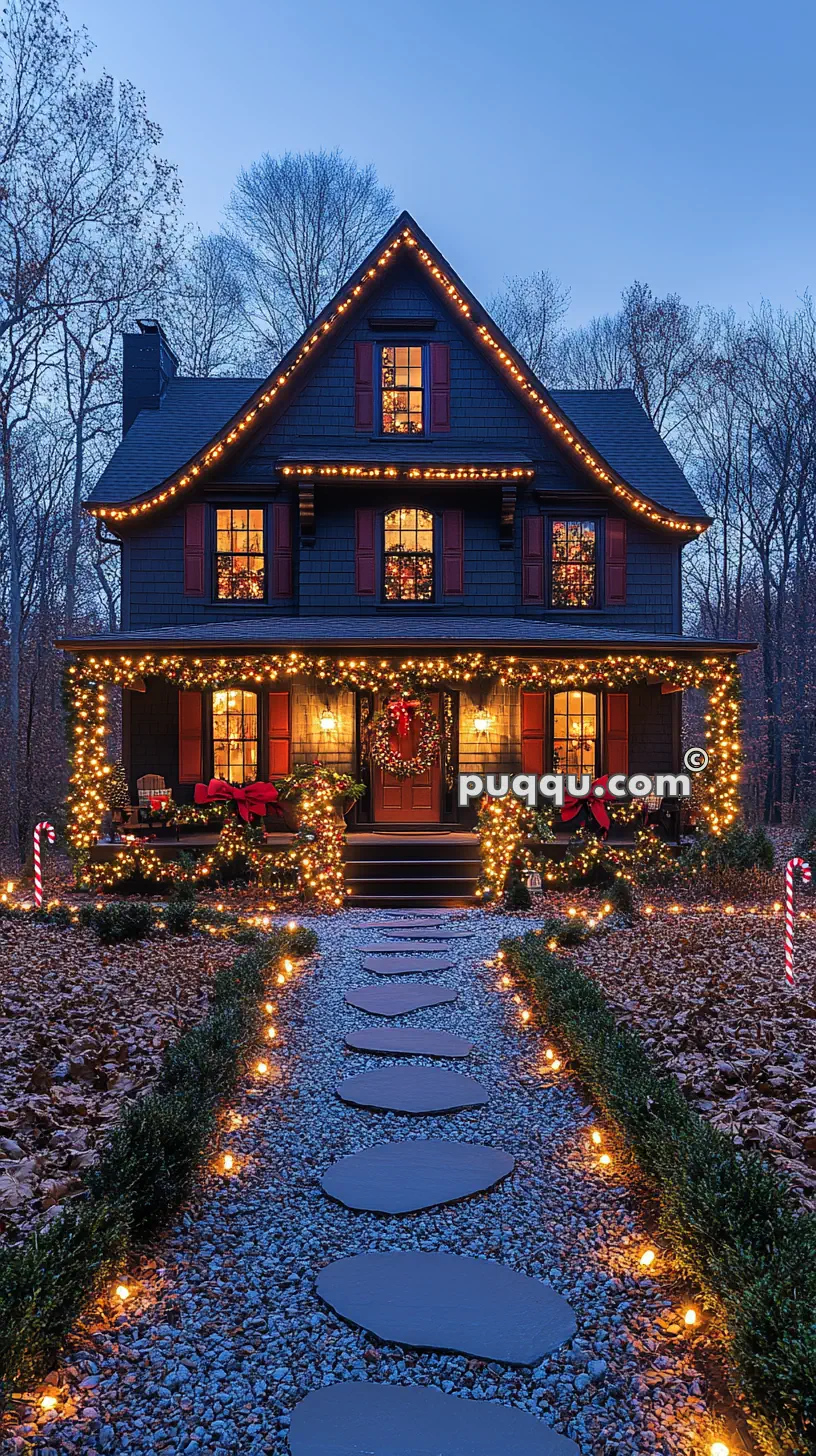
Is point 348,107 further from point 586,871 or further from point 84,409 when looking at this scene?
point 586,871

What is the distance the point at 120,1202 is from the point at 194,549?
12.6 metres

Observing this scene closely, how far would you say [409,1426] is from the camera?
220 cm

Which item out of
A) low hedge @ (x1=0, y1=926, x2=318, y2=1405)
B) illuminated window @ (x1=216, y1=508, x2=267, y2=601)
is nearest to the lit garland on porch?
illuminated window @ (x1=216, y1=508, x2=267, y2=601)

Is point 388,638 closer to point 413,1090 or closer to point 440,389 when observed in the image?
point 440,389

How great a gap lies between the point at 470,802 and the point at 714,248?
469 feet

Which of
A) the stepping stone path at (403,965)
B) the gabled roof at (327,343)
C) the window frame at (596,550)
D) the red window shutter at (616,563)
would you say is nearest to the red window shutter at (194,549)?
the gabled roof at (327,343)

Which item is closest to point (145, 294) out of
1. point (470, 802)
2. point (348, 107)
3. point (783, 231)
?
point (470, 802)

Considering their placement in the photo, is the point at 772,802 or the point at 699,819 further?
the point at 772,802

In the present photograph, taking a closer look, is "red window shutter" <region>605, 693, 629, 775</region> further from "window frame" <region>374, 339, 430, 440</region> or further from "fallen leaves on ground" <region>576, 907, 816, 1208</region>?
"fallen leaves on ground" <region>576, 907, 816, 1208</region>

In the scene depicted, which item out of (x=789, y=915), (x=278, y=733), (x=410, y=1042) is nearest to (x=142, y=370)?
(x=278, y=733)

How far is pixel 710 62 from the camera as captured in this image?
294 ft

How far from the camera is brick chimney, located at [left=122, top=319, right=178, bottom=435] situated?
1695cm

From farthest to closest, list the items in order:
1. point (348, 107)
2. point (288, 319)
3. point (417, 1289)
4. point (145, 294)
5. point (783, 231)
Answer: point (348, 107)
point (783, 231)
point (288, 319)
point (145, 294)
point (417, 1289)

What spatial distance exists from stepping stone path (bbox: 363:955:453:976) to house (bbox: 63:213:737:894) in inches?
220
